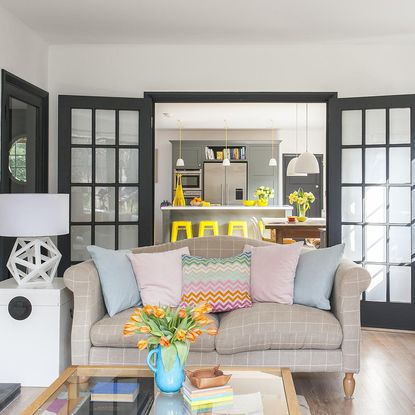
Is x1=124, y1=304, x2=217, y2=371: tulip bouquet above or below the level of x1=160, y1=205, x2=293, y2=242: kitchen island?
below

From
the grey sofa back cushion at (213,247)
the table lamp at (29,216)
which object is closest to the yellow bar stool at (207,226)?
the grey sofa back cushion at (213,247)

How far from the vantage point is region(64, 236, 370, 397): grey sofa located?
10.2 feet

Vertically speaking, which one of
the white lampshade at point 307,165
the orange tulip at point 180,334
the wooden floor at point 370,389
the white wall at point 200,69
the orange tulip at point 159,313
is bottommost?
the wooden floor at point 370,389

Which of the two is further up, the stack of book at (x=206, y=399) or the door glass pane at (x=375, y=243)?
the door glass pane at (x=375, y=243)

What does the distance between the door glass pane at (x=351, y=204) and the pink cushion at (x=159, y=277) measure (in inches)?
81.4

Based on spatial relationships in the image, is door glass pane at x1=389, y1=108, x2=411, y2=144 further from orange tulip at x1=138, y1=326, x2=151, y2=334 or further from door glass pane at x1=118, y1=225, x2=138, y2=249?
orange tulip at x1=138, y1=326, x2=151, y2=334

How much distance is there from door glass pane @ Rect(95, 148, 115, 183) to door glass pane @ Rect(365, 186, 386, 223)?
2.40 m

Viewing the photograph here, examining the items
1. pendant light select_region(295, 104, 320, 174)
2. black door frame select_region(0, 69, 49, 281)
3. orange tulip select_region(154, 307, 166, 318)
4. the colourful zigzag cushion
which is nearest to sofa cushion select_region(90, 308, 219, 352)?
the colourful zigzag cushion

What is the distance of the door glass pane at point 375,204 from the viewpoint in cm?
498

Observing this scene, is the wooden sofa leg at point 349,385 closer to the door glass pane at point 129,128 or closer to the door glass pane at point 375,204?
the door glass pane at point 375,204

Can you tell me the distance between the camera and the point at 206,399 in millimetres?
2027

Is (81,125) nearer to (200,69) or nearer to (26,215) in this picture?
(200,69)

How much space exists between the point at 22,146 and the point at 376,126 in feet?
10.6

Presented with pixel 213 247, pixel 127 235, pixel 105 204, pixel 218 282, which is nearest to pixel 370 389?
pixel 218 282
